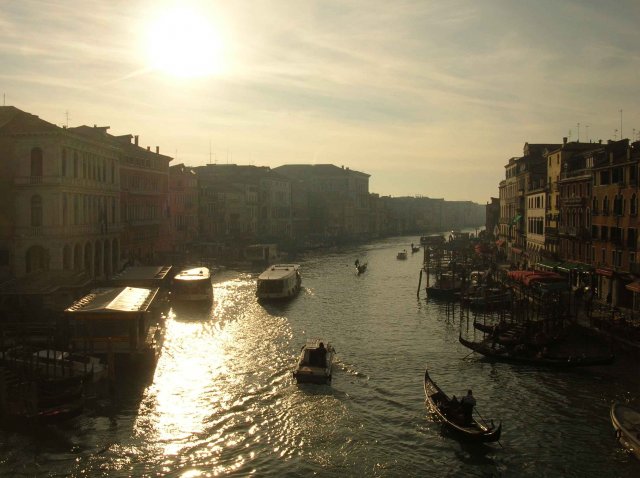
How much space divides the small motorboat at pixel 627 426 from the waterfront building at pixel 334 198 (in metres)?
105

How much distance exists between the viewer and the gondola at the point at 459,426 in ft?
63.5

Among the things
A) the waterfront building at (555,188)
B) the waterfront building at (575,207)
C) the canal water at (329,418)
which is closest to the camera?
the canal water at (329,418)

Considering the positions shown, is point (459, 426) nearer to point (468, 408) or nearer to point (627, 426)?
point (468, 408)

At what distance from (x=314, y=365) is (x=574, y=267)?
2432 cm

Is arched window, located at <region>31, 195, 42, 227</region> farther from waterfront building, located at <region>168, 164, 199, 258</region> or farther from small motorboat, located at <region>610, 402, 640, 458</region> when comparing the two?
small motorboat, located at <region>610, 402, 640, 458</region>

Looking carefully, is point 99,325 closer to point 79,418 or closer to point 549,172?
point 79,418

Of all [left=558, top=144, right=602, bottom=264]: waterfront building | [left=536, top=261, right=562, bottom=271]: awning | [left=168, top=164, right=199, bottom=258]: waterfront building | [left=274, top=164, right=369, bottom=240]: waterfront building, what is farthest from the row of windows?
[left=274, top=164, right=369, bottom=240]: waterfront building

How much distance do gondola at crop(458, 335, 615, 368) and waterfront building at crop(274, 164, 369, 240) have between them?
3797 inches

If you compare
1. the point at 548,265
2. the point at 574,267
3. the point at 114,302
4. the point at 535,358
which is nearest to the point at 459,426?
the point at 535,358

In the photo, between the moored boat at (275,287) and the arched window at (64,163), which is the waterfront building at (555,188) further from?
the arched window at (64,163)

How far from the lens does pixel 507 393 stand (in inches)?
988

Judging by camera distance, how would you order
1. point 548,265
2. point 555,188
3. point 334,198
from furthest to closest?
point 334,198 < point 555,188 < point 548,265

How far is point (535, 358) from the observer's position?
28.1 m

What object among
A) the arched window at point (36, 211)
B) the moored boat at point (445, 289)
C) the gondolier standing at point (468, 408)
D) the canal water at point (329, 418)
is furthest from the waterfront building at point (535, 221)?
the arched window at point (36, 211)
